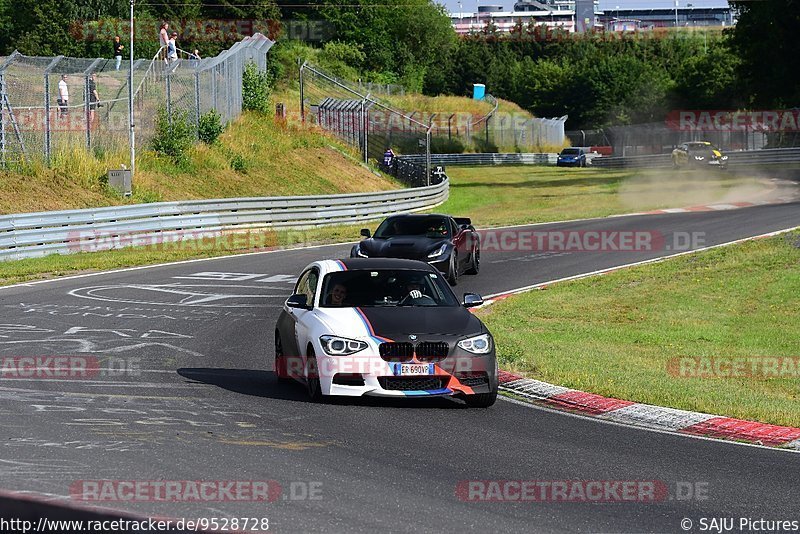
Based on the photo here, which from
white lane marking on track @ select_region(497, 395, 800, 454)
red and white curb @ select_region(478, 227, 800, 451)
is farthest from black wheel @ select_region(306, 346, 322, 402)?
red and white curb @ select_region(478, 227, 800, 451)

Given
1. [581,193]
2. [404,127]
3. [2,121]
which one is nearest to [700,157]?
[581,193]

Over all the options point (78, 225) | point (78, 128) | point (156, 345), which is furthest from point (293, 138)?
point (156, 345)

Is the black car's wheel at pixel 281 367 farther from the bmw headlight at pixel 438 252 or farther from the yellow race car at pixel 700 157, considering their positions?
the yellow race car at pixel 700 157

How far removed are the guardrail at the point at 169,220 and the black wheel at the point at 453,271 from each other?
9.76 meters

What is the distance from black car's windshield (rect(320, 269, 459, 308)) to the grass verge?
1.51m

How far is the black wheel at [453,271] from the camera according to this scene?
2089 centimetres

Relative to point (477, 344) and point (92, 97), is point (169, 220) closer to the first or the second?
point (92, 97)

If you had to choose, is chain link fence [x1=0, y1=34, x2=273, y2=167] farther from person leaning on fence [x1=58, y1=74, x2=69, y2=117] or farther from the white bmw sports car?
the white bmw sports car

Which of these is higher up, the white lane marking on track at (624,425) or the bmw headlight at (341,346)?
the bmw headlight at (341,346)

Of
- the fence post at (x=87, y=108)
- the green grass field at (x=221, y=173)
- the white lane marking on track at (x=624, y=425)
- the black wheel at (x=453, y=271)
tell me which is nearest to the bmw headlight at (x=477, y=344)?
the white lane marking on track at (x=624, y=425)

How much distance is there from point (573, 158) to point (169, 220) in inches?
1962

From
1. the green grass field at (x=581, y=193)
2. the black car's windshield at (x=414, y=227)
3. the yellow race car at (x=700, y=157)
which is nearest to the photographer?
the black car's windshield at (x=414, y=227)

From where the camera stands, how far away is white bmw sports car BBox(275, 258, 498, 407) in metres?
10.5

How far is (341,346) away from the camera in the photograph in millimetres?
10570
